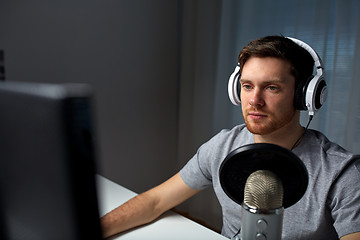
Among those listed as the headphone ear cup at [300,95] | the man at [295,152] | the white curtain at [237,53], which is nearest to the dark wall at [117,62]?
the white curtain at [237,53]

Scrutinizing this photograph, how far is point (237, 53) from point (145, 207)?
1.51 m

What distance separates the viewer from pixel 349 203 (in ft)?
2.97

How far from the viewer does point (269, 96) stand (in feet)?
3.45

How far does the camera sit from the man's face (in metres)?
1.04

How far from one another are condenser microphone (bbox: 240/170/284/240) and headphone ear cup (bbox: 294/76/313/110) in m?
0.55

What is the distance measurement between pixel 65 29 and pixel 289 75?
1519 mm

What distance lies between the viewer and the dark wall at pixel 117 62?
1873 mm

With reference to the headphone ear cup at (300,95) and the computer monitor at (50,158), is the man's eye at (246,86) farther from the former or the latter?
the computer monitor at (50,158)

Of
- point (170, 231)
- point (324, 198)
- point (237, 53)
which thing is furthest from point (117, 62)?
point (324, 198)

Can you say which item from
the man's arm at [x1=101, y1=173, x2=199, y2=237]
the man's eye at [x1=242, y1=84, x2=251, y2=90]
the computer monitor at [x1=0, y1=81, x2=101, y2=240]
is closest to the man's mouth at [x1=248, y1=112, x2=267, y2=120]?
the man's eye at [x1=242, y1=84, x2=251, y2=90]

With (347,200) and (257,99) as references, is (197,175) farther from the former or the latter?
(347,200)

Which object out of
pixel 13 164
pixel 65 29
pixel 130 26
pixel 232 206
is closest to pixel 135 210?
pixel 232 206

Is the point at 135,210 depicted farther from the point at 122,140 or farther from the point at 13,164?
the point at 122,140

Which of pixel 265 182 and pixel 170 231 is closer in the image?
pixel 265 182
